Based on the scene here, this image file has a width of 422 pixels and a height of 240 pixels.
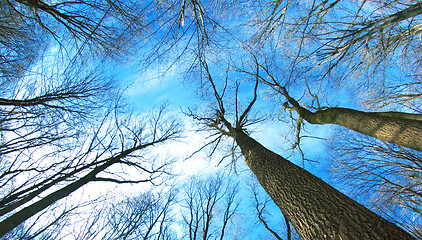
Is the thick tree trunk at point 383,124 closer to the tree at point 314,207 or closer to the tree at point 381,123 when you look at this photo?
the tree at point 381,123

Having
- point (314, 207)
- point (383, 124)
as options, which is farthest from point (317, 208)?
point (383, 124)

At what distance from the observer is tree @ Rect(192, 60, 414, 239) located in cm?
154

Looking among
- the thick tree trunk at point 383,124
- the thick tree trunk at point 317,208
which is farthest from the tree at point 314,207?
the thick tree trunk at point 383,124

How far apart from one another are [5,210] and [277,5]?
23.1ft

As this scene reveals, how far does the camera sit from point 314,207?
1.94 metres

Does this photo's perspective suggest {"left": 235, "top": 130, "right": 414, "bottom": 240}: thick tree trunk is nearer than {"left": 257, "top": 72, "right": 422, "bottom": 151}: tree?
Yes

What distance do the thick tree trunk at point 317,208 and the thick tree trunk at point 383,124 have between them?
1525 millimetres

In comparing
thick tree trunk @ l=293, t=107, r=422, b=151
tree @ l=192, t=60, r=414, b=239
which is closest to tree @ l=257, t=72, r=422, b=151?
thick tree trunk @ l=293, t=107, r=422, b=151

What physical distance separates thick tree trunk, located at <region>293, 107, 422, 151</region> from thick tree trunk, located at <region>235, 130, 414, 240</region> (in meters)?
1.52

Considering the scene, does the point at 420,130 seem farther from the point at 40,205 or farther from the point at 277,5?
the point at 40,205

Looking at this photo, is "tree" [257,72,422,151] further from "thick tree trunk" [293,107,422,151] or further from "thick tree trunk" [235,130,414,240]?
"thick tree trunk" [235,130,414,240]

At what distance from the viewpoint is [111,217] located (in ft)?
20.8

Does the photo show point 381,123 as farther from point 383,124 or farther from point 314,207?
point 314,207

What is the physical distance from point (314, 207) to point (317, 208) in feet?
0.11
